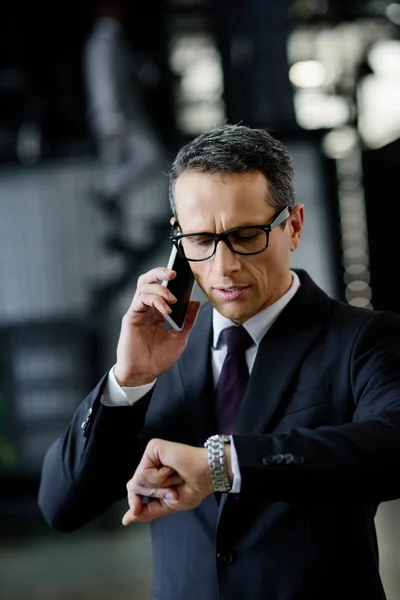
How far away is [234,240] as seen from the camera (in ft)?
5.54

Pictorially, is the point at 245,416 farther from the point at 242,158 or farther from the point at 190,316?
the point at 242,158

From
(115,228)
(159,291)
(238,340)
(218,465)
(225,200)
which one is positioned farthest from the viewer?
(115,228)

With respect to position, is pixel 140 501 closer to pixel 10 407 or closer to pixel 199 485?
pixel 199 485

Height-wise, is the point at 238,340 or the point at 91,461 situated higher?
the point at 238,340

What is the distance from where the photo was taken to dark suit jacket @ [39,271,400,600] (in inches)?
58.9

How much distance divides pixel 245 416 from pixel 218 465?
0.30 m

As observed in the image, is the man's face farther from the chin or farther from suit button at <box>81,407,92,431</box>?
suit button at <box>81,407,92,431</box>

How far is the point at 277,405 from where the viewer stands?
1754 mm

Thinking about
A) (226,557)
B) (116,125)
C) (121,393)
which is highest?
(116,125)

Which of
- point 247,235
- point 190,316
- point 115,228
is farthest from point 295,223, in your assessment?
point 115,228

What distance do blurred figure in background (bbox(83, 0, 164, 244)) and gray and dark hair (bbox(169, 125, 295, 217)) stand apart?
4.68 metres

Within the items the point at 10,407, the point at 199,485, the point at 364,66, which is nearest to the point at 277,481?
the point at 199,485

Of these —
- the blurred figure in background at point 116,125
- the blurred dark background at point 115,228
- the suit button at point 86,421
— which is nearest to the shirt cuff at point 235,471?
the suit button at point 86,421

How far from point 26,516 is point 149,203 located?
2.45 m
